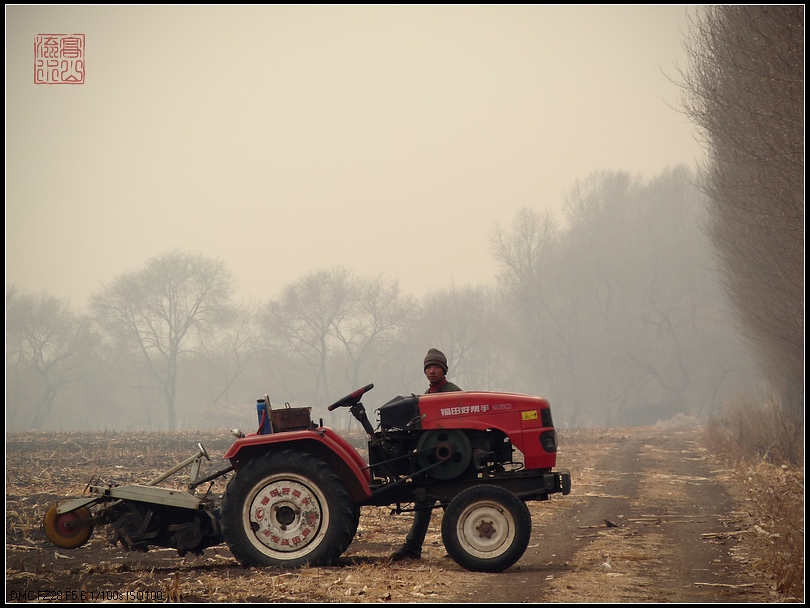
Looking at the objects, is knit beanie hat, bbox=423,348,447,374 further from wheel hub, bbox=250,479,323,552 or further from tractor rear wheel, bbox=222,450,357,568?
wheel hub, bbox=250,479,323,552

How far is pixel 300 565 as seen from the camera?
289 inches

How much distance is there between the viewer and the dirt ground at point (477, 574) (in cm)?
632

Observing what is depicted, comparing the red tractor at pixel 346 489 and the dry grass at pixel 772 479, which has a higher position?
the red tractor at pixel 346 489

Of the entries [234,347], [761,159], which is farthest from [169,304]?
[761,159]

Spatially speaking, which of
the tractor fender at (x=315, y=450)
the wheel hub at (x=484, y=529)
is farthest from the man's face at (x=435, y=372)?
the wheel hub at (x=484, y=529)

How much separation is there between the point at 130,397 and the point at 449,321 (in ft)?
113

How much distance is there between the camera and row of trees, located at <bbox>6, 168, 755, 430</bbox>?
2251 inches

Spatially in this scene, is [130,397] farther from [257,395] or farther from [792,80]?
[792,80]

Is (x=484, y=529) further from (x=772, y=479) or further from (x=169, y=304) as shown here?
(x=169, y=304)

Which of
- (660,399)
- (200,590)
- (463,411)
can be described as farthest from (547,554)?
(660,399)

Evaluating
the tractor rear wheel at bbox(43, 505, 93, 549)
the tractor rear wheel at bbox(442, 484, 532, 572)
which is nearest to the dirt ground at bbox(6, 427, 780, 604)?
the tractor rear wheel at bbox(442, 484, 532, 572)

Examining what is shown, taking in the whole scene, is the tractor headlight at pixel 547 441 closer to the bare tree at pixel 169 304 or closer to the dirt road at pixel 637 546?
the dirt road at pixel 637 546

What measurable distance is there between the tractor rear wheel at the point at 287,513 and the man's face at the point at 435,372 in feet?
5.05

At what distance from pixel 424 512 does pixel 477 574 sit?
36.7 inches
